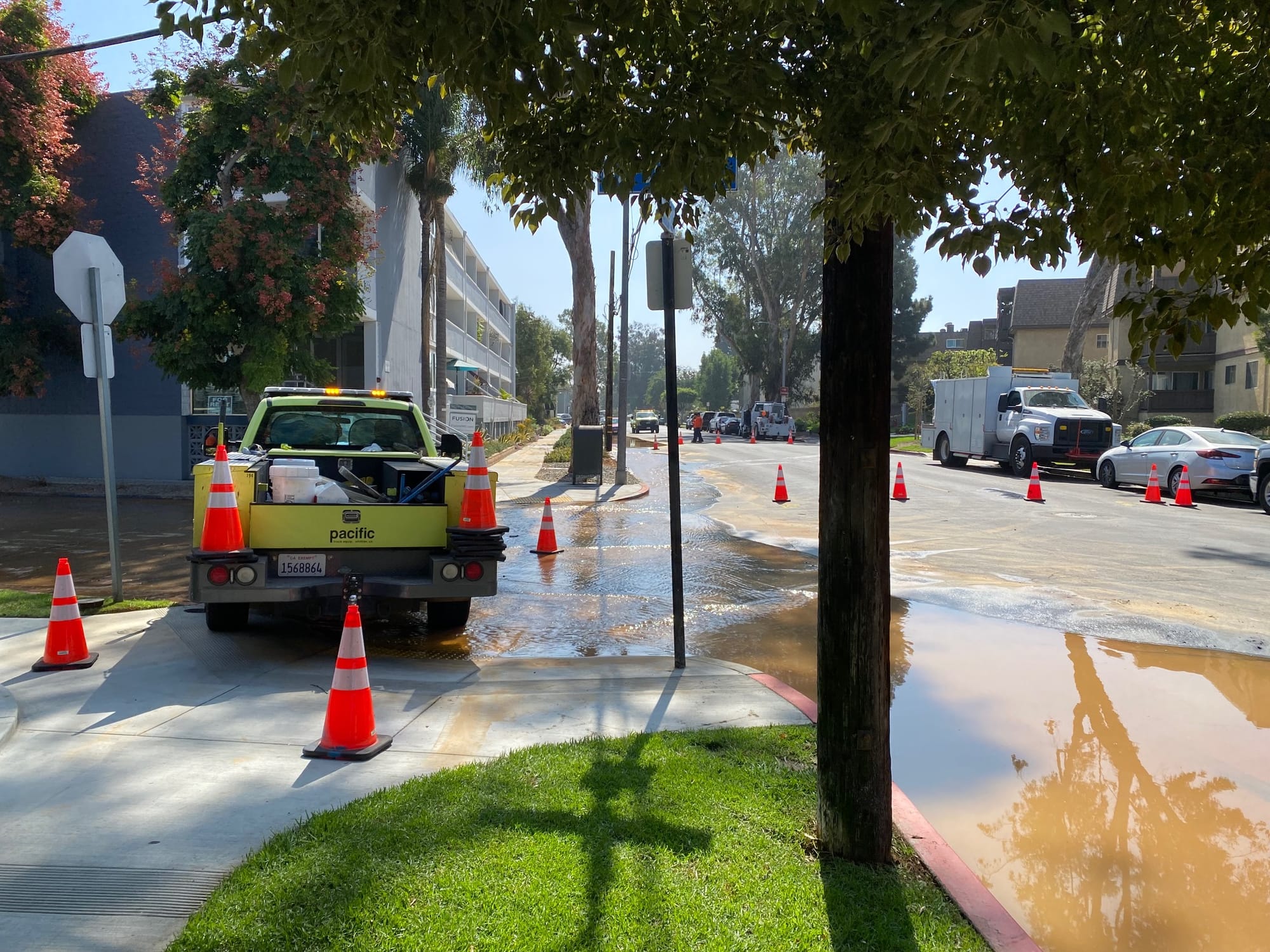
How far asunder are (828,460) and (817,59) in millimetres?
1483

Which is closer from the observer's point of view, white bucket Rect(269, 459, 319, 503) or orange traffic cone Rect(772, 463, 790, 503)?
white bucket Rect(269, 459, 319, 503)

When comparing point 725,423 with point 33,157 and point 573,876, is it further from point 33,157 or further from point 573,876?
point 573,876

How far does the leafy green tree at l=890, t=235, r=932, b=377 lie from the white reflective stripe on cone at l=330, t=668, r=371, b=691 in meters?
64.5

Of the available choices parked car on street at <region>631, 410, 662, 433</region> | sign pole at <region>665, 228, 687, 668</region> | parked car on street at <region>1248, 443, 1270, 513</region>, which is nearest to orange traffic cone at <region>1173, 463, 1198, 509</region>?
parked car on street at <region>1248, 443, 1270, 513</region>

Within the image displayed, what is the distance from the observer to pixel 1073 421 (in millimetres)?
24297

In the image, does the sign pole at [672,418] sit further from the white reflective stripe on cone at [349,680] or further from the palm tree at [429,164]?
the palm tree at [429,164]

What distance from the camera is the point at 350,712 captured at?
16.0 ft

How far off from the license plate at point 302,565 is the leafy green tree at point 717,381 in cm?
11539

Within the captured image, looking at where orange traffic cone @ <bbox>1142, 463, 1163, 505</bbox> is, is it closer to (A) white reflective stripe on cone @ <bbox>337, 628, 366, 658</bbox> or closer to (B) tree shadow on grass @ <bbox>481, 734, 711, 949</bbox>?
(B) tree shadow on grass @ <bbox>481, 734, 711, 949</bbox>

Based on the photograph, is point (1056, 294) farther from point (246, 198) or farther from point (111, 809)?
point (111, 809)

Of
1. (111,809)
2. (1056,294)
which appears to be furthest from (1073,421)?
(1056,294)

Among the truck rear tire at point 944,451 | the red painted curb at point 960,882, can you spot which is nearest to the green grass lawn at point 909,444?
the truck rear tire at point 944,451

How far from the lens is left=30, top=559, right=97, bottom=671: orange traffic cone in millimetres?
6352

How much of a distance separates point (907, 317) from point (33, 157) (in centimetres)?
5924
